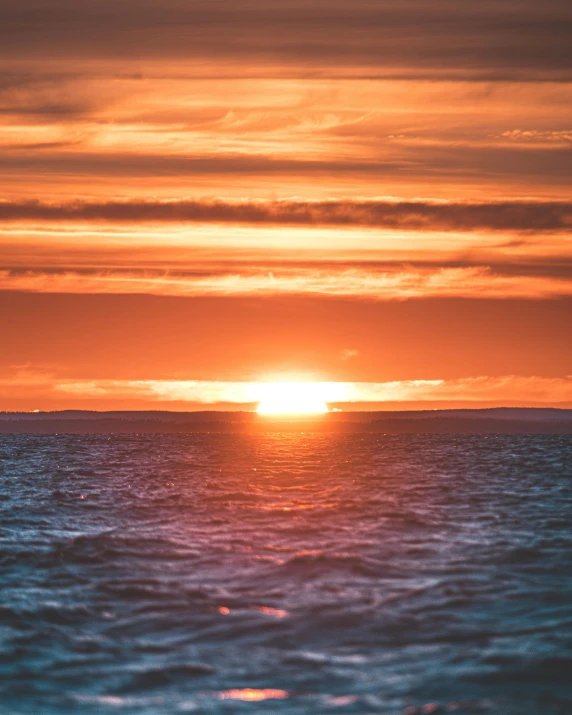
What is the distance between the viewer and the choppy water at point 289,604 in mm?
14547

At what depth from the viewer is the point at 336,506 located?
3853cm

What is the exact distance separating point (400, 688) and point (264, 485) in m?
36.1

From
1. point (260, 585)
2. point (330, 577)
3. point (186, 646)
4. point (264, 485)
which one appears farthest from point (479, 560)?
point (264, 485)

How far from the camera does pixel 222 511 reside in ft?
126

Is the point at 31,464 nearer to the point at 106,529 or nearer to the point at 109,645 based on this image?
the point at 106,529

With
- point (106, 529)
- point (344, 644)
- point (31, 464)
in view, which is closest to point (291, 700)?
point (344, 644)

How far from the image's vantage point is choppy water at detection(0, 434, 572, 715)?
1455 cm

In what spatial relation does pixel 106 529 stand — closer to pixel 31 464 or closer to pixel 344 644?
pixel 344 644

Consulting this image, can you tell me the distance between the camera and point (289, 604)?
20234mm

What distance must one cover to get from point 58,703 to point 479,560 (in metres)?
13.9

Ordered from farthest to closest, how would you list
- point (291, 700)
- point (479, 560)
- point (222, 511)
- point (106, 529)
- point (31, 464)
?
point (31, 464) < point (222, 511) < point (106, 529) < point (479, 560) < point (291, 700)

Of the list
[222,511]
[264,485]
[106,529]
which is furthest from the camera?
[264,485]

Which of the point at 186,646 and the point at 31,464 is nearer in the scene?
the point at 186,646

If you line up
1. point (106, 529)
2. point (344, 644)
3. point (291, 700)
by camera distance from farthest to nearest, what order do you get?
point (106, 529) < point (344, 644) < point (291, 700)
